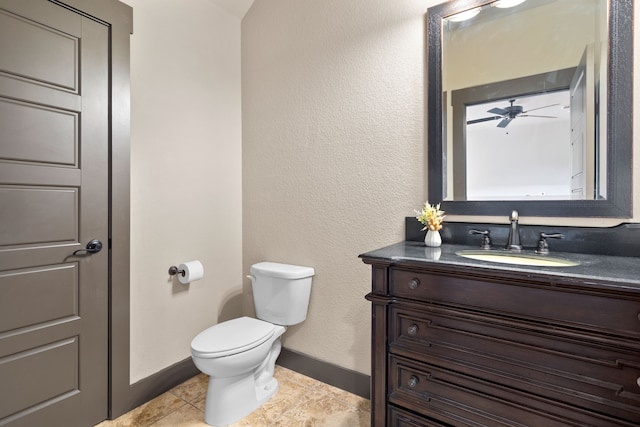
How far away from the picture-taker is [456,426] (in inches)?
44.8

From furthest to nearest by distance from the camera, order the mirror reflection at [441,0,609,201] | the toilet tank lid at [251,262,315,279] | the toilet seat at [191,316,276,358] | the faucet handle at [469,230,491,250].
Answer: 1. the toilet tank lid at [251,262,315,279]
2. the toilet seat at [191,316,276,358]
3. the faucet handle at [469,230,491,250]
4. the mirror reflection at [441,0,609,201]

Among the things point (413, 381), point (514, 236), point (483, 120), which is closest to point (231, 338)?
point (413, 381)

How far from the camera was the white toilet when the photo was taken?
5.28ft

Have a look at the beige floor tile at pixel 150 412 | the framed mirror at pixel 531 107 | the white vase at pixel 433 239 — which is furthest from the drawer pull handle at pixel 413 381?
the beige floor tile at pixel 150 412

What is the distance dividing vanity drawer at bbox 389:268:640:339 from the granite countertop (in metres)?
0.05

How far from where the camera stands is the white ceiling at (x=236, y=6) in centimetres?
226

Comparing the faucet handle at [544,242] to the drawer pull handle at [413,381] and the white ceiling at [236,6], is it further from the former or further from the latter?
the white ceiling at [236,6]

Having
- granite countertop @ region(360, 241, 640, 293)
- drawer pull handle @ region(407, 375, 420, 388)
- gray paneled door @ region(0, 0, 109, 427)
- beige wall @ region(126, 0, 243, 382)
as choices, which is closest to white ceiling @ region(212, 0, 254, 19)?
beige wall @ region(126, 0, 243, 382)

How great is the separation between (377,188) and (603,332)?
3.76ft

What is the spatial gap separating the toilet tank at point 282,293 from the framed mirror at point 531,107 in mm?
949

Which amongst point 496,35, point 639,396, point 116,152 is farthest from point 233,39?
point 639,396

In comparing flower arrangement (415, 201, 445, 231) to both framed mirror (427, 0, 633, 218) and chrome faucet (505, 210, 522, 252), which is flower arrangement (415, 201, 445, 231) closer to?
framed mirror (427, 0, 633, 218)

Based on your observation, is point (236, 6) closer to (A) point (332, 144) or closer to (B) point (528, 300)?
(A) point (332, 144)

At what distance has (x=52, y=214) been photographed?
1506mm
